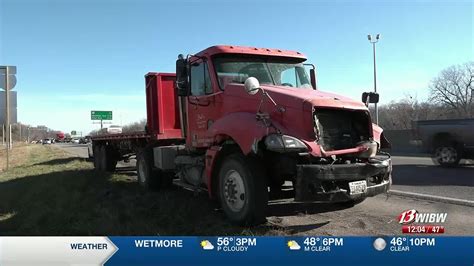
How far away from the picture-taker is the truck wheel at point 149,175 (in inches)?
397

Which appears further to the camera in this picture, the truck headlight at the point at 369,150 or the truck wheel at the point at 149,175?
the truck wheel at the point at 149,175

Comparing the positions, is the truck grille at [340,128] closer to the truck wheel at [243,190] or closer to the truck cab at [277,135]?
the truck cab at [277,135]

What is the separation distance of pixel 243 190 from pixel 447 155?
10.8m

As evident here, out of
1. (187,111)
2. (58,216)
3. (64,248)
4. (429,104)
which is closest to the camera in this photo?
(64,248)

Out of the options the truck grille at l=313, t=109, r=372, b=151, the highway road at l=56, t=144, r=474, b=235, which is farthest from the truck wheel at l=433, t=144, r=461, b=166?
the truck grille at l=313, t=109, r=372, b=151

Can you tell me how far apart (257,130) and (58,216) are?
3.63 m

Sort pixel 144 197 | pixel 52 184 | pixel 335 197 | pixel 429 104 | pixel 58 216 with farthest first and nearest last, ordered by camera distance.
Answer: pixel 429 104
pixel 52 184
pixel 144 197
pixel 58 216
pixel 335 197

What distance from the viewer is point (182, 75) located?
757 centimetres

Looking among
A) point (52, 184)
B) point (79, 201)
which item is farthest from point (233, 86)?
point (52, 184)

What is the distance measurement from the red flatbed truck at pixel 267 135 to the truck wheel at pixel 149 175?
178 centimetres

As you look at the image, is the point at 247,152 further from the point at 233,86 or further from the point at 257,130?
the point at 233,86

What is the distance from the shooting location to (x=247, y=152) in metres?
5.83

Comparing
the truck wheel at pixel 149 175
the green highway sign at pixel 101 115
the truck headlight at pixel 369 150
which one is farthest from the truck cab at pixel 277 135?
the green highway sign at pixel 101 115

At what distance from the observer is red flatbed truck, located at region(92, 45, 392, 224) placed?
568cm
